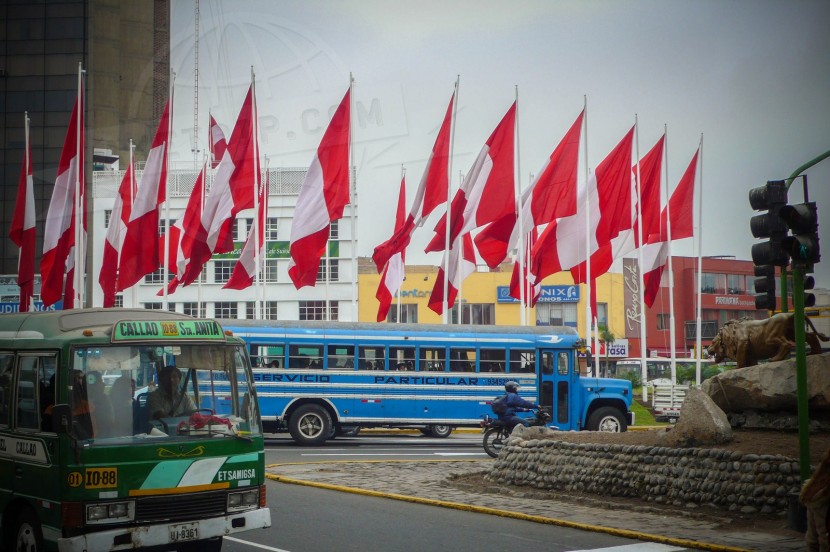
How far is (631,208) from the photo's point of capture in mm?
30609

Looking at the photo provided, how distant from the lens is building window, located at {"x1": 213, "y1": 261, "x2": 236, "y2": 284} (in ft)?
199

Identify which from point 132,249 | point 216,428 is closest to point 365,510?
point 216,428

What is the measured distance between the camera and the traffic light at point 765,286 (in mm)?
11828

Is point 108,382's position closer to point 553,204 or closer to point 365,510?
point 365,510

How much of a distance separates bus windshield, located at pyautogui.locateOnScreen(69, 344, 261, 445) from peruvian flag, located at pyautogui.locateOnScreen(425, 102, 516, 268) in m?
18.8

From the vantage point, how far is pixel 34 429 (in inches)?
356

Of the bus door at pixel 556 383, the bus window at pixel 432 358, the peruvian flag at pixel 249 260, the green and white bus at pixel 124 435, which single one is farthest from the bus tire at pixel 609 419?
the green and white bus at pixel 124 435

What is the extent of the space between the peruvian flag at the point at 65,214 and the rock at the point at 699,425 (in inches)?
912

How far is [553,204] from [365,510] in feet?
53.8

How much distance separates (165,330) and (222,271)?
2070 inches

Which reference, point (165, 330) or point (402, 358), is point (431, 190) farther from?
point (165, 330)

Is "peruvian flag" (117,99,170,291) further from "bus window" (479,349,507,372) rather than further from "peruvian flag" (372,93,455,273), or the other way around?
"bus window" (479,349,507,372)

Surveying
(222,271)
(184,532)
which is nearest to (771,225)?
(184,532)

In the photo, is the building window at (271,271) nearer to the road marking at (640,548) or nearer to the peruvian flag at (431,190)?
the peruvian flag at (431,190)
